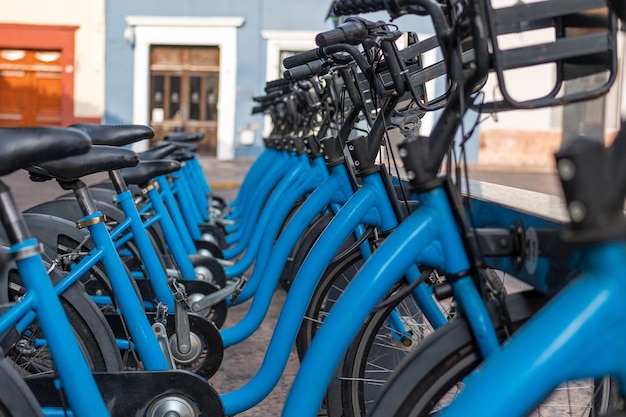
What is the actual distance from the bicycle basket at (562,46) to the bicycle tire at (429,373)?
0.47 m

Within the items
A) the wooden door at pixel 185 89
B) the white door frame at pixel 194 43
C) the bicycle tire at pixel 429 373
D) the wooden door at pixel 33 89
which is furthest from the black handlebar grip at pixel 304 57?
the wooden door at pixel 33 89

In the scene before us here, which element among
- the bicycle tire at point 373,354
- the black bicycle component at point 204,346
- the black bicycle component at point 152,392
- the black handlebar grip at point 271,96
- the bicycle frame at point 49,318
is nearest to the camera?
the bicycle frame at point 49,318

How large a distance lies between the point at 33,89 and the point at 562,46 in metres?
20.3

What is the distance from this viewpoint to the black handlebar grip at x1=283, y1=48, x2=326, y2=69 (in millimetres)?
2893

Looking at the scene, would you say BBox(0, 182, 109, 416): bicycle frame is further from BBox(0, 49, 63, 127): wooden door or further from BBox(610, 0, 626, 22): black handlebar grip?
BBox(0, 49, 63, 127): wooden door

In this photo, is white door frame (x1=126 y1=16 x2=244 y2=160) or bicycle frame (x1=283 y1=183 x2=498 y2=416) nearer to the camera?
bicycle frame (x1=283 y1=183 x2=498 y2=416)

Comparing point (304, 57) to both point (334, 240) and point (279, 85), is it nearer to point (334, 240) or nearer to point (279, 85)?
point (334, 240)

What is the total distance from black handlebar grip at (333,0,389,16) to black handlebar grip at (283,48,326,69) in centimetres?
51

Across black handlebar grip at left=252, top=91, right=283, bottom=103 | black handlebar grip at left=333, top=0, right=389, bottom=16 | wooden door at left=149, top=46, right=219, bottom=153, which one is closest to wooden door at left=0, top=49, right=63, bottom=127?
wooden door at left=149, top=46, right=219, bottom=153

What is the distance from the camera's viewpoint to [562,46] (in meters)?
1.83

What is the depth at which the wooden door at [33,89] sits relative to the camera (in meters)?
20.7

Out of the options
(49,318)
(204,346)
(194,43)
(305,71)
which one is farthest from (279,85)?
(194,43)

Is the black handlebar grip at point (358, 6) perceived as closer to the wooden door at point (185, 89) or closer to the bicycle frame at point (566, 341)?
the bicycle frame at point (566, 341)

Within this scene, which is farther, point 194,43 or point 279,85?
point 194,43
